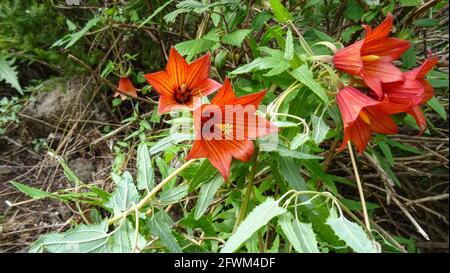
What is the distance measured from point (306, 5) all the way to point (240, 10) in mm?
206

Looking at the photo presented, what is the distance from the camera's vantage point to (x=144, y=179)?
0.89 metres

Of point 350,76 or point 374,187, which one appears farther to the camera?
point 374,187

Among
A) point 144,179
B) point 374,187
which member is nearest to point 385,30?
point 144,179

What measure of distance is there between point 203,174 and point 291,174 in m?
0.17

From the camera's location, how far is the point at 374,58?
2.81 feet

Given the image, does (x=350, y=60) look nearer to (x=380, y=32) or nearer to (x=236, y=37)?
(x=380, y=32)

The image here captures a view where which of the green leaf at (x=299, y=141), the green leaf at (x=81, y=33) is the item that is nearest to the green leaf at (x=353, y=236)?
the green leaf at (x=299, y=141)

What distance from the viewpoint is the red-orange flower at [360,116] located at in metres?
0.80

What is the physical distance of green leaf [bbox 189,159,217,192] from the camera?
2.75 ft

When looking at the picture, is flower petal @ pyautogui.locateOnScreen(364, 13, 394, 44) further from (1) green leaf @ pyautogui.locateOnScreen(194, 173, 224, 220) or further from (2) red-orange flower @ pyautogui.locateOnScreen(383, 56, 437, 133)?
(1) green leaf @ pyautogui.locateOnScreen(194, 173, 224, 220)

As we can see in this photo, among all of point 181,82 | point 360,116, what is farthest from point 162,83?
point 360,116

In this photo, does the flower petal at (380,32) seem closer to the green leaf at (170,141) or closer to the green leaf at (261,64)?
the green leaf at (261,64)

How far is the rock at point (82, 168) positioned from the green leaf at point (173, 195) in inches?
27.3
